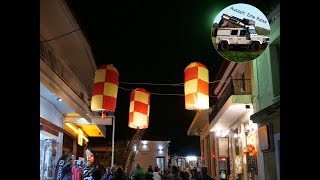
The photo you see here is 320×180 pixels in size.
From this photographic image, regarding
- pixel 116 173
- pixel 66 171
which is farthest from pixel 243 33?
pixel 66 171

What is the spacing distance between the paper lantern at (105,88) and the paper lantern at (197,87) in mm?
2866

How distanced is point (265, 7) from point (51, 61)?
8167 mm

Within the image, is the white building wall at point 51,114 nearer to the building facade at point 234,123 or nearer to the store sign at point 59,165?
the store sign at point 59,165

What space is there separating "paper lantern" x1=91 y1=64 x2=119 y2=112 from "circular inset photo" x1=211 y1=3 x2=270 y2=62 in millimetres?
5095

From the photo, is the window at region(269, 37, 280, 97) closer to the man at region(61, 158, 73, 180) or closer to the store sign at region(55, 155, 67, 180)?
the man at region(61, 158, 73, 180)

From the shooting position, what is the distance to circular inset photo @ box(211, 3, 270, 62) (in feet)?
30.1

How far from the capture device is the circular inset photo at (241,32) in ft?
30.1

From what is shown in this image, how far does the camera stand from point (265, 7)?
12797 mm

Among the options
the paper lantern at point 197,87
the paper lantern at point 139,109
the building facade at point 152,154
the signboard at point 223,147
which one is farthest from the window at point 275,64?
the building facade at point 152,154

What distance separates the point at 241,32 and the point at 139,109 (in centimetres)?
678

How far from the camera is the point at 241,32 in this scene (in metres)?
9.41

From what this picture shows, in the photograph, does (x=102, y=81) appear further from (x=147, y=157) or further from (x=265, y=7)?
(x=147, y=157)

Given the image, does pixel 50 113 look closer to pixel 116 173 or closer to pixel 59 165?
pixel 59 165
